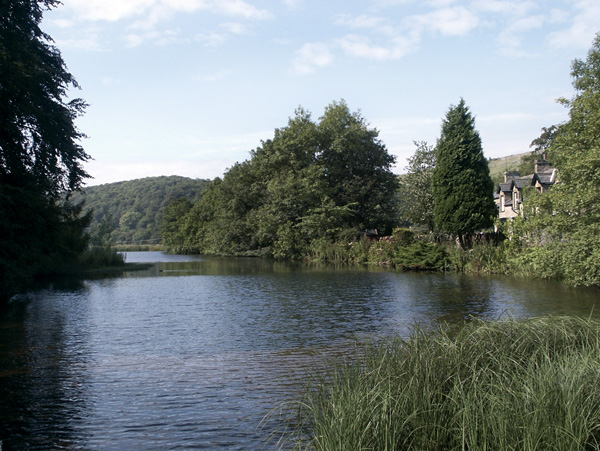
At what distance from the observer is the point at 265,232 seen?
1955 inches

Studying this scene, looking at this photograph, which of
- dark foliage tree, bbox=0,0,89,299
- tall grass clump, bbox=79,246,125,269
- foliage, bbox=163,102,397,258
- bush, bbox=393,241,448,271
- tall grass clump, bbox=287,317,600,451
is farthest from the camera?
foliage, bbox=163,102,397,258

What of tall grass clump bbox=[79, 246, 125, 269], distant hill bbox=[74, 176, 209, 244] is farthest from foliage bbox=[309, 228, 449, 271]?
distant hill bbox=[74, 176, 209, 244]

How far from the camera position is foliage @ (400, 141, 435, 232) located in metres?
37.9

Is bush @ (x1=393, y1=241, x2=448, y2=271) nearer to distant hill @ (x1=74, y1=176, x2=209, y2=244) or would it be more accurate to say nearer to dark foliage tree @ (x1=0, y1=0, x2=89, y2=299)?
dark foliage tree @ (x1=0, y1=0, x2=89, y2=299)

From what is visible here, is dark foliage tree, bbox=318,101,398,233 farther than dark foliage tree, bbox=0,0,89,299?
Yes

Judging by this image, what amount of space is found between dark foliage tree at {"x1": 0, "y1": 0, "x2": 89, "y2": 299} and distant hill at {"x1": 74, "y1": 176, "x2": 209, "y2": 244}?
91.7 meters

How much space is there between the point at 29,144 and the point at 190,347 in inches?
→ 499

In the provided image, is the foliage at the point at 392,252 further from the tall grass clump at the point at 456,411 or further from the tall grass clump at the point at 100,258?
the tall grass clump at the point at 456,411

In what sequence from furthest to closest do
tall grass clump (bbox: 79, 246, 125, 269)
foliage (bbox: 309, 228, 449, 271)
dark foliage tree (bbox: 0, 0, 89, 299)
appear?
tall grass clump (bbox: 79, 246, 125, 269)
foliage (bbox: 309, 228, 449, 271)
dark foliage tree (bbox: 0, 0, 89, 299)

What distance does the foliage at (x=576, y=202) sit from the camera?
15.5 m

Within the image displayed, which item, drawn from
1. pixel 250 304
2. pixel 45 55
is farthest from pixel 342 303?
pixel 45 55

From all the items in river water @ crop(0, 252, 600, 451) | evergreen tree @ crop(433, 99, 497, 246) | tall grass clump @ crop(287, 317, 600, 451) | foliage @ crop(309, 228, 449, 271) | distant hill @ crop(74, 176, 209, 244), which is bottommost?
river water @ crop(0, 252, 600, 451)

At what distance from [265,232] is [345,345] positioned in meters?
39.7

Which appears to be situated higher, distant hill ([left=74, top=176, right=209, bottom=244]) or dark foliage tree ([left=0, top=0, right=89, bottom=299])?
distant hill ([left=74, top=176, right=209, bottom=244])
